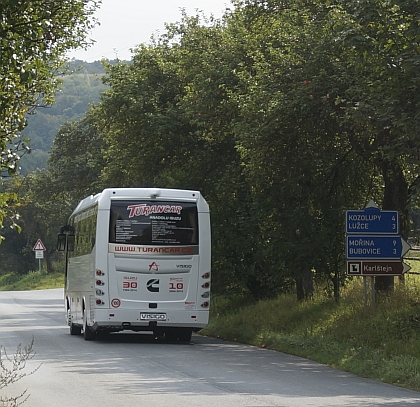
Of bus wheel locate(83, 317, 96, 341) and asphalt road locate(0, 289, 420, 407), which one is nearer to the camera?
asphalt road locate(0, 289, 420, 407)

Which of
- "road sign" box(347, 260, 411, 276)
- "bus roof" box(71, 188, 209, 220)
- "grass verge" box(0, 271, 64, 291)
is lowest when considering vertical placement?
"grass verge" box(0, 271, 64, 291)

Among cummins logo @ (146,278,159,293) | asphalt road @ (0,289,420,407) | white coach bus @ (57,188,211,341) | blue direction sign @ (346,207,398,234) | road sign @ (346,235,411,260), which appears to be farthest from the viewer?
cummins logo @ (146,278,159,293)

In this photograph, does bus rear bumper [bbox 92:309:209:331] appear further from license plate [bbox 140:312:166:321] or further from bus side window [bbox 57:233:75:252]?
bus side window [bbox 57:233:75:252]

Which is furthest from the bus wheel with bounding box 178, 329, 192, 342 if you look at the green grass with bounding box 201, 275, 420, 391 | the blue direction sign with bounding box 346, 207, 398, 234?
the blue direction sign with bounding box 346, 207, 398, 234

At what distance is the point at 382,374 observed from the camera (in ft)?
48.5

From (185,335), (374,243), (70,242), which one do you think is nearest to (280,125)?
(374,243)

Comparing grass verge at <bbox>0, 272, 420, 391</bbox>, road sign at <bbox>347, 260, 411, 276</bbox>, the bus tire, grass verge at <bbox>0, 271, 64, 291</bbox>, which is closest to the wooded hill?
grass verge at <bbox>0, 272, 420, 391</bbox>

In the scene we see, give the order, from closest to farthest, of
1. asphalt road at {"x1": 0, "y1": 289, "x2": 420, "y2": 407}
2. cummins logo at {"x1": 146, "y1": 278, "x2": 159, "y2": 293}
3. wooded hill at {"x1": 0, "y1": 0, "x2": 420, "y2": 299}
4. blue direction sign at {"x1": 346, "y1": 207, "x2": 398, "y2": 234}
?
asphalt road at {"x1": 0, "y1": 289, "x2": 420, "y2": 407}
wooded hill at {"x1": 0, "y1": 0, "x2": 420, "y2": 299}
blue direction sign at {"x1": 346, "y1": 207, "x2": 398, "y2": 234}
cummins logo at {"x1": 146, "y1": 278, "x2": 159, "y2": 293}

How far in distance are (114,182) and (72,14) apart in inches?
892

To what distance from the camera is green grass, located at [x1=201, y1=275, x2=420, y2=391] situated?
50.8 ft

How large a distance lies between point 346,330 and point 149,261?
4752 millimetres

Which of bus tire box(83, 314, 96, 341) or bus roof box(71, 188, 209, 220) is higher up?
bus roof box(71, 188, 209, 220)

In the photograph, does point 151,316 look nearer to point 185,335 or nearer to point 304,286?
point 185,335

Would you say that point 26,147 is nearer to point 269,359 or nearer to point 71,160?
point 269,359
